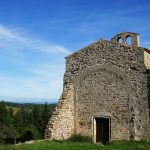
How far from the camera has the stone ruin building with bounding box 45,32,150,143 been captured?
55.5 ft

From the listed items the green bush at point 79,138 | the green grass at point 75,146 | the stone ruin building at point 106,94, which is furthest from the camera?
the green bush at point 79,138

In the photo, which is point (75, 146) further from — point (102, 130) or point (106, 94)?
point (106, 94)

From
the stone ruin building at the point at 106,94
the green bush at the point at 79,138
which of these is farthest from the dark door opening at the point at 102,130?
the green bush at the point at 79,138

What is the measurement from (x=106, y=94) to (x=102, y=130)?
2.03 metres

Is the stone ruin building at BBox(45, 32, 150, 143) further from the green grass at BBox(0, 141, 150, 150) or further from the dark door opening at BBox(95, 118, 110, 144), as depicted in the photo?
the green grass at BBox(0, 141, 150, 150)

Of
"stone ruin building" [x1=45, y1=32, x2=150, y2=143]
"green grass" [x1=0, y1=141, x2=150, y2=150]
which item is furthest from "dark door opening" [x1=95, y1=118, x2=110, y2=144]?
"green grass" [x1=0, y1=141, x2=150, y2=150]

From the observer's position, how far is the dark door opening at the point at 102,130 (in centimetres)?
1808

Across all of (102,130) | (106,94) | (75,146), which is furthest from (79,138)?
(106,94)

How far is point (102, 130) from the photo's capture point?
59.9 feet

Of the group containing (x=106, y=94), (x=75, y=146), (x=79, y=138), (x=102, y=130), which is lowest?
(x=75, y=146)

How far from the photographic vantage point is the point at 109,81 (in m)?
17.9

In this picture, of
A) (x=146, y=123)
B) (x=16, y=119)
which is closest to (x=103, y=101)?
(x=146, y=123)

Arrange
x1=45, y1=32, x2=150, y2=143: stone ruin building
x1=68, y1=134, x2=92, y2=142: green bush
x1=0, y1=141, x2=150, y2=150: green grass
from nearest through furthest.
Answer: x1=0, y1=141, x2=150, y2=150: green grass → x1=45, y1=32, x2=150, y2=143: stone ruin building → x1=68, y1=134, x2=92, y2=142: green bush

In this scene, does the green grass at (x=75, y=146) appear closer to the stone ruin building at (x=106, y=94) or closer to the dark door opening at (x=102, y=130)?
the stone ruin building at (x=106, y=94)
